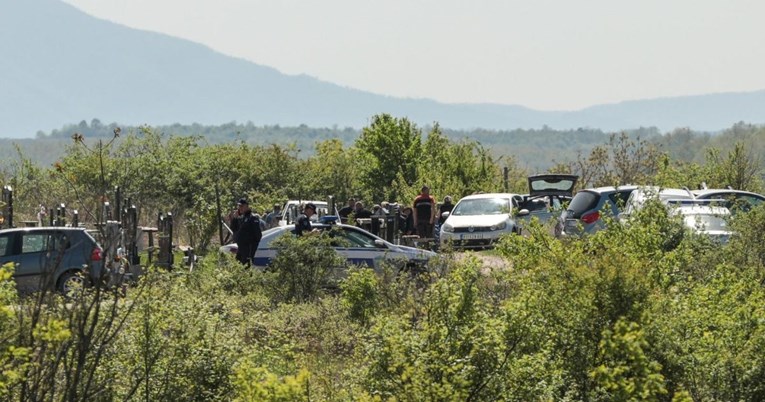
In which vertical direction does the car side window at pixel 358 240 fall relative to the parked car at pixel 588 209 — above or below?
below

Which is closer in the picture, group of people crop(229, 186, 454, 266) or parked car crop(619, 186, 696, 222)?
parked car crop(619, 186, 696, 222)

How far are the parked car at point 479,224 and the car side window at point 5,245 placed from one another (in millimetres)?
9599

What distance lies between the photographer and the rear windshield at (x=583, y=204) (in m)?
27.0

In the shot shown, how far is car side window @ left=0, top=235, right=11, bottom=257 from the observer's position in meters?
22.7

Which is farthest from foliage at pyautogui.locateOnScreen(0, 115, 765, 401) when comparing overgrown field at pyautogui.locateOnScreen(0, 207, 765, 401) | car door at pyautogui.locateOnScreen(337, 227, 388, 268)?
car door at pyautogui.locateOnScreen(337, 227, 388, 268)

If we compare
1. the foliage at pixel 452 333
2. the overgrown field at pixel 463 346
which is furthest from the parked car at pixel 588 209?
the overgrown field at pixel 463 346

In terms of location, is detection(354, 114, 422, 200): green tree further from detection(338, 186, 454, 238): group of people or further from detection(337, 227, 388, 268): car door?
detection(337, 227, 388, 268): car door

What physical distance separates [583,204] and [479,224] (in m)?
3.40

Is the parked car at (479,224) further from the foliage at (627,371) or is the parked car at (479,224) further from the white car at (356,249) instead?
the foliage at (627,371)

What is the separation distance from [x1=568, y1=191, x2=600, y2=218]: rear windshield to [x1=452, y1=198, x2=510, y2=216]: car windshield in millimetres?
3602

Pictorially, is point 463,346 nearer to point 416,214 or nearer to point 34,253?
point 34,253

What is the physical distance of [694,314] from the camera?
11820 mm

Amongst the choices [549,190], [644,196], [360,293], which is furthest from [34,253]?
[549,190]

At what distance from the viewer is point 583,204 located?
27.2 m
